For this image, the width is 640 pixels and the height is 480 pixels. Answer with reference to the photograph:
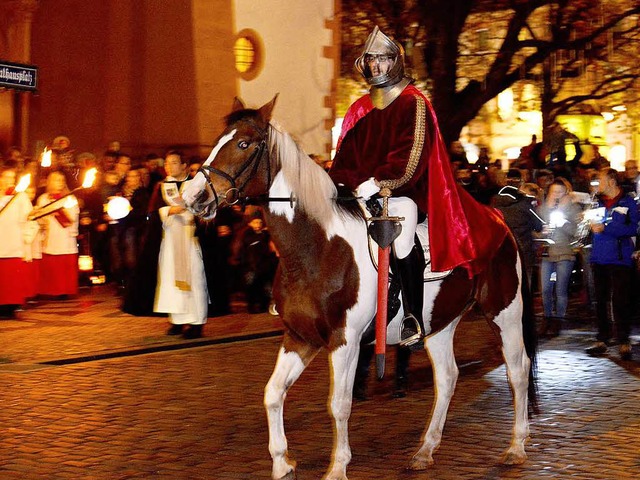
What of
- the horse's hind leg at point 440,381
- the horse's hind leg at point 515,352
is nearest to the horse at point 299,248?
the horse's hind leg at point 440,381

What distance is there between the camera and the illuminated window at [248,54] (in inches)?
869

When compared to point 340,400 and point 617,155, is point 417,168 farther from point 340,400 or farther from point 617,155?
point 617,155

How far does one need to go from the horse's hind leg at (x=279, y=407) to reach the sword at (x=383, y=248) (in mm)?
526

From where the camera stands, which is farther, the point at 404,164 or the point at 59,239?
the point at 59,239

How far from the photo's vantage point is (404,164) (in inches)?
301

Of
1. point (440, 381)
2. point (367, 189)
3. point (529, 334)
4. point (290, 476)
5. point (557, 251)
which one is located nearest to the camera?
point (290, 476)

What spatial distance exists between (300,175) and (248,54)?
15.3 m

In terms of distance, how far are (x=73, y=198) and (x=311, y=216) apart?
10.2 m

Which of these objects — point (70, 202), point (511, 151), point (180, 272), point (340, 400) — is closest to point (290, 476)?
point (340, 400)

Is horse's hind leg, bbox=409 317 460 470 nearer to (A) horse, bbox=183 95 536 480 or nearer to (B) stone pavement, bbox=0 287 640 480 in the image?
(B) stone pavement, bbox=0 287 640 480

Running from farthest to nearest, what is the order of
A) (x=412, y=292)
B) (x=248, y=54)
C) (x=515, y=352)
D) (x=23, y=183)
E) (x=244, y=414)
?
(x=248, y=54), (x=23, y=183), (x=244, y=414), (x=515, y=352), (x=412, y=292)

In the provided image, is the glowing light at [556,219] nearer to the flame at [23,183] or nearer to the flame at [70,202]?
the flame at [70,202]

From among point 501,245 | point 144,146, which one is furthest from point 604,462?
point 144,146

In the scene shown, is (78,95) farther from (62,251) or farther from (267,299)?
(267,299)
